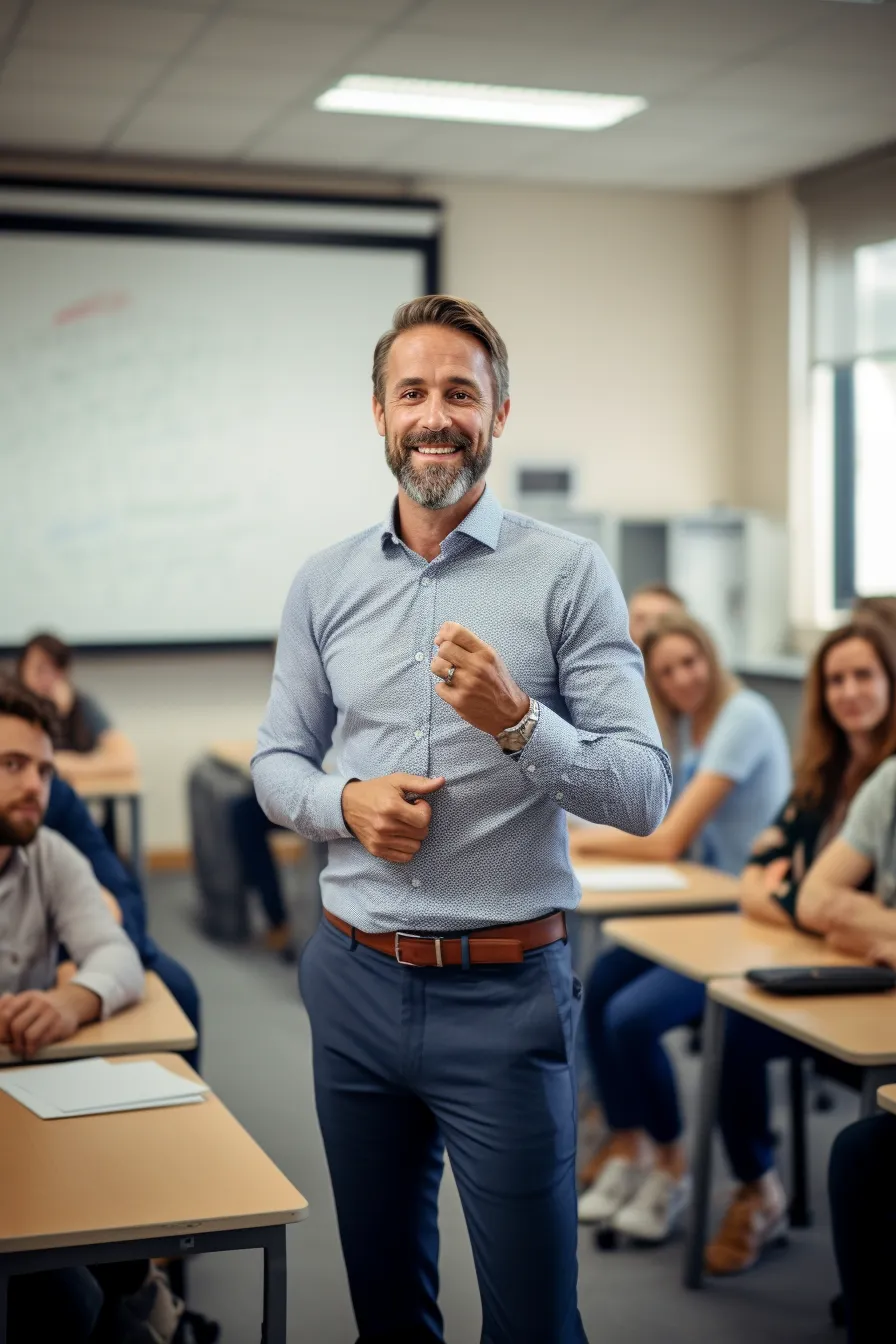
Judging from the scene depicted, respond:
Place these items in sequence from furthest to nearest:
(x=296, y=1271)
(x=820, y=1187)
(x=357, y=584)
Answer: (x=820, y=1187) < (x=296, y=1271) < (x=357, y=584)

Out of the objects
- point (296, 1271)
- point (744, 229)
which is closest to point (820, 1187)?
point (296, 1271)

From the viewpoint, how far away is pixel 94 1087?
212 cm

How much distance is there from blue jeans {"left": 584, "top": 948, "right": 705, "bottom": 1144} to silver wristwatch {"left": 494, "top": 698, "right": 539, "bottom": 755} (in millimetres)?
1675

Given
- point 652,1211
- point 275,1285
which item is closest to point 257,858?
point 652,1211

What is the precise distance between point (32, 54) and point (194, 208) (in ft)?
5.24

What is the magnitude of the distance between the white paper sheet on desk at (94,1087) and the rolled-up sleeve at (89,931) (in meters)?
0.23

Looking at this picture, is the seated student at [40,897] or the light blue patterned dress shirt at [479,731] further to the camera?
the seated student at [40,897]

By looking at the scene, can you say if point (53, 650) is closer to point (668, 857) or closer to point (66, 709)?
point (66, 709)

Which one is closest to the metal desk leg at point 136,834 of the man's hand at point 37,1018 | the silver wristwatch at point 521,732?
the man's hand at point 37,1018

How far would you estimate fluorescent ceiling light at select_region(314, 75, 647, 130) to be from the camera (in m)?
5.54

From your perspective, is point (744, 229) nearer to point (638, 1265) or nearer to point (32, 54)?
point (32, 54)

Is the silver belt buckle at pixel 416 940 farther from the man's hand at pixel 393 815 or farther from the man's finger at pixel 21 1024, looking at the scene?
the man's finger at pixel 21 1024

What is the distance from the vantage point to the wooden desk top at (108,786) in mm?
5152

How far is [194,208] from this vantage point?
6.65 metres
